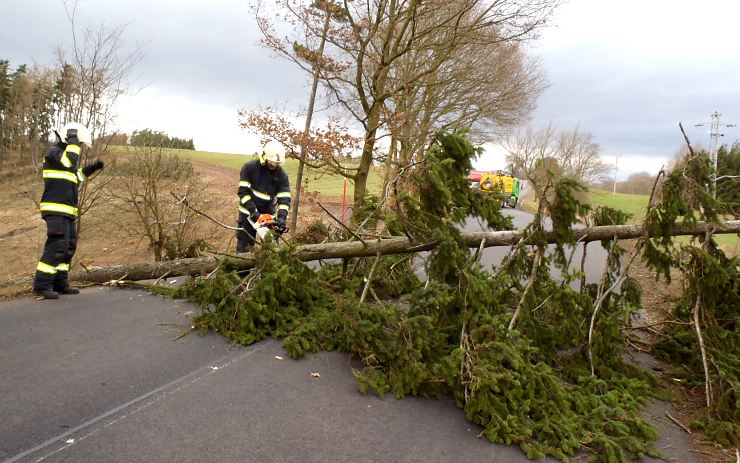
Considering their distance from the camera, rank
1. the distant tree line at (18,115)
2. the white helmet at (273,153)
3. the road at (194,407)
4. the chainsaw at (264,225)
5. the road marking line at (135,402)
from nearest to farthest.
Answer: the road marking line at (135,402) → the road at (194,407) → the chainsaw at (264,225) → the white helmet at (273,153) → the distant tree line at (18,115)

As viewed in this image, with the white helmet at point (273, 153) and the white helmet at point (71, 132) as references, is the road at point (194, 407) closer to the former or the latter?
the white helmet at point (71, 132)

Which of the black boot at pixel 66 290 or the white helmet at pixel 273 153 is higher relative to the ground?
the white helmet at pixel 273 153

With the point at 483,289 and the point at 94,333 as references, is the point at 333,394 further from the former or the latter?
the point at 94,333

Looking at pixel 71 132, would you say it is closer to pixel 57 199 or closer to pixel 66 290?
pixel 57 199

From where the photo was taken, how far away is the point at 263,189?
643cm

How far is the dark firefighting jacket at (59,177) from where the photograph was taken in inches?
197

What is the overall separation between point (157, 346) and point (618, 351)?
436 cm

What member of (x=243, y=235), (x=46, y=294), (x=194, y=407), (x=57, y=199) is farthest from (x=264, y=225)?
(x=194, y=407)

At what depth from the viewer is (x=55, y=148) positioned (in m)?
5.00

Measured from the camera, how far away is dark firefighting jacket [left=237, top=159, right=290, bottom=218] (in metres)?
6.27

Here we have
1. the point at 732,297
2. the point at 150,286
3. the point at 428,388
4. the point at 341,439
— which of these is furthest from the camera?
the point at 150,286

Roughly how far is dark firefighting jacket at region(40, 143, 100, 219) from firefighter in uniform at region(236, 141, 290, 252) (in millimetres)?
1967

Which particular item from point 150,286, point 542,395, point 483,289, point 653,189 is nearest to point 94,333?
point 150,286

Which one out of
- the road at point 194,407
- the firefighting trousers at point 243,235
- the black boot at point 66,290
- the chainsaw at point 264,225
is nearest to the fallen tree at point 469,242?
the chainsaw at point 264,225
